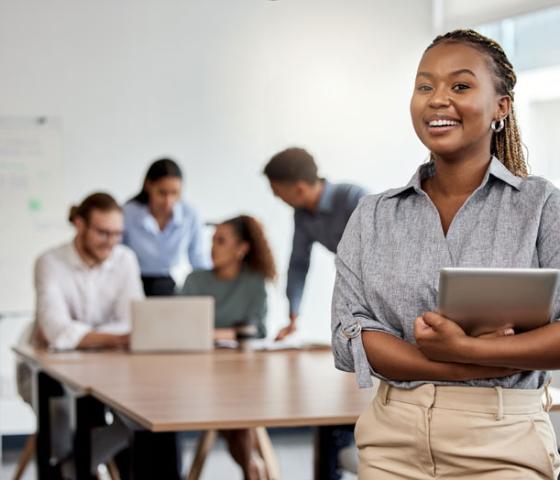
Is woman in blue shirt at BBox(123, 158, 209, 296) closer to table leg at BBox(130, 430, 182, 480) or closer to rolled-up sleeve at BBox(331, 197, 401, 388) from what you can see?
table leg at BBox(130, 430, 182, 480)

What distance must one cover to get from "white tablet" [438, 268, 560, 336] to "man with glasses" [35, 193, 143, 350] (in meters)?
3.19

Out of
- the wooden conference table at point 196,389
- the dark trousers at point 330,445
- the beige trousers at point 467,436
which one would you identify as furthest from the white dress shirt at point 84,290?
the beige trousers at point 467,436

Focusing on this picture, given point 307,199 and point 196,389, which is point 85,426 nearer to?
point 196,389

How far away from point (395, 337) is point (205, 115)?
5.25 m

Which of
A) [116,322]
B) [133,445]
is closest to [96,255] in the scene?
[116,322]

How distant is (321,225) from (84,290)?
3.93ft

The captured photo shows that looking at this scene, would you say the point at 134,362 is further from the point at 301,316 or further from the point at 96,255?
the point at 301,316

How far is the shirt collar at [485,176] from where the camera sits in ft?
5.67

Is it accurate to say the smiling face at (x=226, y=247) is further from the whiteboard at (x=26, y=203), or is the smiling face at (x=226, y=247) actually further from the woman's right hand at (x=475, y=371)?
the woman's right hand at (x=475, y=371)

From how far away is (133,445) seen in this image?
8.77 feet

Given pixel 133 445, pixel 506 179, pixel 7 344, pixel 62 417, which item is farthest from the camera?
pixel 7 344

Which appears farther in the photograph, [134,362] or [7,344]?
[7,344]

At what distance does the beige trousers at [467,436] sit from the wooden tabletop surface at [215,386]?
0.92 metres

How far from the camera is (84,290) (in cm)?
486
